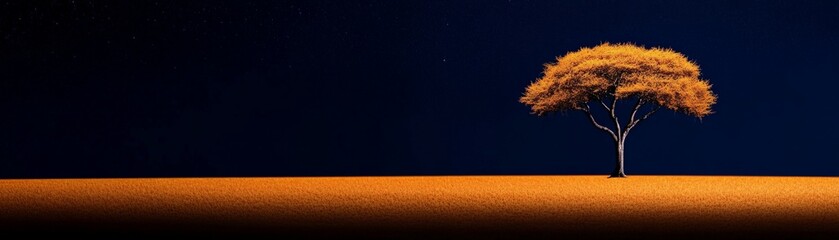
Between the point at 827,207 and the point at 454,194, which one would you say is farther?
the point at 454,194

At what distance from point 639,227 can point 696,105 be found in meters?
30.9

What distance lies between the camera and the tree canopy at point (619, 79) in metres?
46.6

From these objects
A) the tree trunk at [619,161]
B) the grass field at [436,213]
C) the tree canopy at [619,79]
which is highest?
the tree canopy at [619,79]

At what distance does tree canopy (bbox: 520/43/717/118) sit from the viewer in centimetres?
4656

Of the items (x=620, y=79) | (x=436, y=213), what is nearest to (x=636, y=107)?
(x=620, y=79)

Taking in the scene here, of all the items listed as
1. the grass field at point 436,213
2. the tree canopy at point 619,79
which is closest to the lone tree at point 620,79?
the tree canopy at point 619,79

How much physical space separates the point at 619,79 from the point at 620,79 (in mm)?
46

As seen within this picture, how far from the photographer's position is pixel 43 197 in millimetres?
27953

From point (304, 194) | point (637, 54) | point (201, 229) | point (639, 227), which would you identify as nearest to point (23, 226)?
point (201, 229)

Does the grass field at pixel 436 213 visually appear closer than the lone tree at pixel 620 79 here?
Yes

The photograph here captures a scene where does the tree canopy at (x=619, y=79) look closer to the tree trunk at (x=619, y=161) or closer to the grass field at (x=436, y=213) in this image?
the tree trunk at (x=619, y=161)

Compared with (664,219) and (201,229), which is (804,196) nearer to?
(664,219)

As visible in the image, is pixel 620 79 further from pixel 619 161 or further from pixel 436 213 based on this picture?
pixel 436 213

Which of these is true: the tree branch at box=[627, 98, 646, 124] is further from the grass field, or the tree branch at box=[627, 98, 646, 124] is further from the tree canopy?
the grass field
